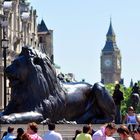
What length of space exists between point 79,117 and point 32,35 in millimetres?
97458

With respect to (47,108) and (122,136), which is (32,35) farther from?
(122,136)

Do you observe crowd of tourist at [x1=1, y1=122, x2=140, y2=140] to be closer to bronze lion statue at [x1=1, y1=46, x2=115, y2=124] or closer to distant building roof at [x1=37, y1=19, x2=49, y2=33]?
bronze lion statue at [x1=1, y1=46, x2=115, y2=124]

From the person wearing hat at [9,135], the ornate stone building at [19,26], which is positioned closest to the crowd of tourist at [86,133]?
the person wearing hat at [9,135]

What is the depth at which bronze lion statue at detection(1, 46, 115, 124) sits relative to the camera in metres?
21.5

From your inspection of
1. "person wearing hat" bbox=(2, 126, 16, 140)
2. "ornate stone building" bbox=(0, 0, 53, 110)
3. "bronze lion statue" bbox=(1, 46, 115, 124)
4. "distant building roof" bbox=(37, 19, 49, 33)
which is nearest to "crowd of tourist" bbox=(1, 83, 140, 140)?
"person wearing hat" bbox=(2, 126, 16, 140)

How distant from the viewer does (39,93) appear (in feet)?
71.3

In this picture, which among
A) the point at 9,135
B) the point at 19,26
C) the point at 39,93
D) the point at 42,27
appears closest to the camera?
the point at 9,135

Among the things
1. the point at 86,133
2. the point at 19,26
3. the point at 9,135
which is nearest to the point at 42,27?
the point at 19,26

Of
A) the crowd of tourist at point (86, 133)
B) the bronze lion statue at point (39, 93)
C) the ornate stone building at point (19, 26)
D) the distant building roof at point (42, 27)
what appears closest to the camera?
the crowd of tourist at point (86, 133)

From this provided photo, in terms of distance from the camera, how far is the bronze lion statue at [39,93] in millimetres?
21500

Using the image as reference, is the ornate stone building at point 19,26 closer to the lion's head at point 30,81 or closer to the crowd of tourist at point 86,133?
the lion's head at point 30,81

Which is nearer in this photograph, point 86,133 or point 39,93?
point 86,133

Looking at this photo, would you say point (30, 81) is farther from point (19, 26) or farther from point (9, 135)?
point (19, 26)

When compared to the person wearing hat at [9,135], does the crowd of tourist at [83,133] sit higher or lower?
higher
